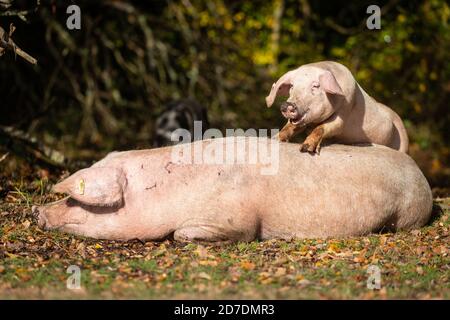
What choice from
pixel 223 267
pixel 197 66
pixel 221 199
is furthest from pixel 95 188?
pixel 197 66

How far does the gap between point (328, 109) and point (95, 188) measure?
1.89 m

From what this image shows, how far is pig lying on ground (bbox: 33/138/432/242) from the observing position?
5297mm

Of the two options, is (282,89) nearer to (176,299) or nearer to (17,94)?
(176,299)

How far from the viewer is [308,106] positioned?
5.76 metres

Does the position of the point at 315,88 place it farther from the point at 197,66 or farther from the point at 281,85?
the point at 197,66

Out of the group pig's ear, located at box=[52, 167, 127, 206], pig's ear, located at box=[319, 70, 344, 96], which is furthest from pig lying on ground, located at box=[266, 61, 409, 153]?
pig's ear, located at box=[52, 167, 127, 206]

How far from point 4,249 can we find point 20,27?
6.05 metres

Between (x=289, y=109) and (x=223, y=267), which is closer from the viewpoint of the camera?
(x=223, y=267)

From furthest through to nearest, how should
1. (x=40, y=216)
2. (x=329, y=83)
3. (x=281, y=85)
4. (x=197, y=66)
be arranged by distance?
(x=197, y=66)
(x=281, y=85)
(x=329, y=83)
(x=40, y=216)

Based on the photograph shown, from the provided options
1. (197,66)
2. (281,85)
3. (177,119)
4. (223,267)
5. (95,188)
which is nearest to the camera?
(223,267)

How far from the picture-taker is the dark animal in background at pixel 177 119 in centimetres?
964

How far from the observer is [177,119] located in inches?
387

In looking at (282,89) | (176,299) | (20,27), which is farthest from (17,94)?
(176,299)

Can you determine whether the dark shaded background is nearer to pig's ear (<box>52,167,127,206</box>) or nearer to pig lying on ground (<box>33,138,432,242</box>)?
pig lying on ground (<box>33,138,432,242</box>)
